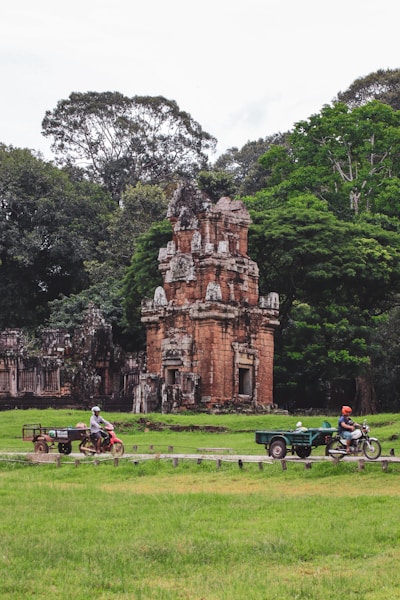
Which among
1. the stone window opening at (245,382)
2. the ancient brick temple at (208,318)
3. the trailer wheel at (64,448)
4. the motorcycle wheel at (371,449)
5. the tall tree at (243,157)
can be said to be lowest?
the trailer wheel at (64,448)

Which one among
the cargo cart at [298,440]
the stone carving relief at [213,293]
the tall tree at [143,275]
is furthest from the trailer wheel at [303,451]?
the tall tree at [143,275]

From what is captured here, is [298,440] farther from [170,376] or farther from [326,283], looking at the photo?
[326,283]

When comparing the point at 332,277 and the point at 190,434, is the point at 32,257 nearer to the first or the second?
the point at 332,277

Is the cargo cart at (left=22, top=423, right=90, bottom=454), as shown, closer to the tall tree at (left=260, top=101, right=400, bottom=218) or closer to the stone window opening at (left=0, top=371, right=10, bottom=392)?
the stone window opening at (left=0, top=371, right=10, bottom=392)

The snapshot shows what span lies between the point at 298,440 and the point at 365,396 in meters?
25.9

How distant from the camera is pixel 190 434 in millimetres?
33344

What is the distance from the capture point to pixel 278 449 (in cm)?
2275

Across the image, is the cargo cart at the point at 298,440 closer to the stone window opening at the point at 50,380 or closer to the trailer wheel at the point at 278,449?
the trailer wheel at the point at 278,449

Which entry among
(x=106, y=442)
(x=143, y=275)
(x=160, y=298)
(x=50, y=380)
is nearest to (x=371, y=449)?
(x=106, y=442)

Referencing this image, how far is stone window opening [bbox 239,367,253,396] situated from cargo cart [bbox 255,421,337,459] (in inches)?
820

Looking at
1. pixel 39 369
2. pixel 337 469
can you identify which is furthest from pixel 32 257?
pixel 337 469

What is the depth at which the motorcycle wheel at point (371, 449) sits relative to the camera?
21578mm

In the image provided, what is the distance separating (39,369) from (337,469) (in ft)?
99.1

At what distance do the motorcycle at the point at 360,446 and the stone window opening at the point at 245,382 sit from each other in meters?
21.9
